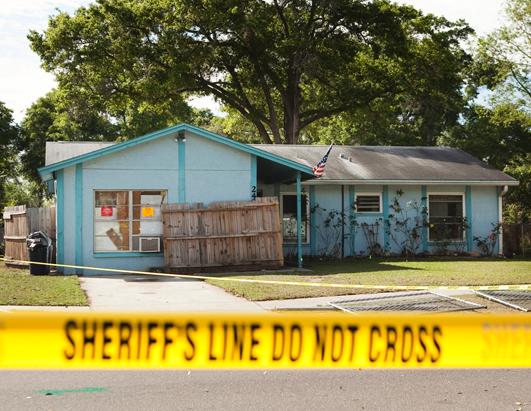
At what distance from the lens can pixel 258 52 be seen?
125 ft

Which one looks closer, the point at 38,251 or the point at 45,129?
the point at 38,251

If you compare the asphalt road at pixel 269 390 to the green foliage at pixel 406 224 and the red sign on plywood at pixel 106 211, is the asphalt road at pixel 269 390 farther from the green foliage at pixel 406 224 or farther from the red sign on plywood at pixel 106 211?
the green foliage at pixel 406 224

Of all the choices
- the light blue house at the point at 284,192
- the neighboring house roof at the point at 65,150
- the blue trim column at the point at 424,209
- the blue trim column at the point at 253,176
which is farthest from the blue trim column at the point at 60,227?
the blue trim column at the point at 424,209

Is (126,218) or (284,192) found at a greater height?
(284,192)

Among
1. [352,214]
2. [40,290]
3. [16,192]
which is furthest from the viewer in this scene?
[16,192]

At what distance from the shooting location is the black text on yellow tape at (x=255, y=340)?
3.64 meters

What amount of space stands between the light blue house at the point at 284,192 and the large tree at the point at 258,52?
11844 millimetres

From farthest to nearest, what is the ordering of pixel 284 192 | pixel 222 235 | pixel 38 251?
pixel 284 192 < pixel 222 235 < pixel 38 251

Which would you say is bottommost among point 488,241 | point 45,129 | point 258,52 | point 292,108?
point 488,241

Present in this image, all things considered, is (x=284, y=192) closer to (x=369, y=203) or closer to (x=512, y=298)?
(x=369, y=203)

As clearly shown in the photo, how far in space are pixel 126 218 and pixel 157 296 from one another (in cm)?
583

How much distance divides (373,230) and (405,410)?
1787cm

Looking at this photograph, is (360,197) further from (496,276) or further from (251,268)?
(496,276)

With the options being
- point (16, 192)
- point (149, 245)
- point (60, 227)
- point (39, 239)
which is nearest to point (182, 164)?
point (149, 245)
